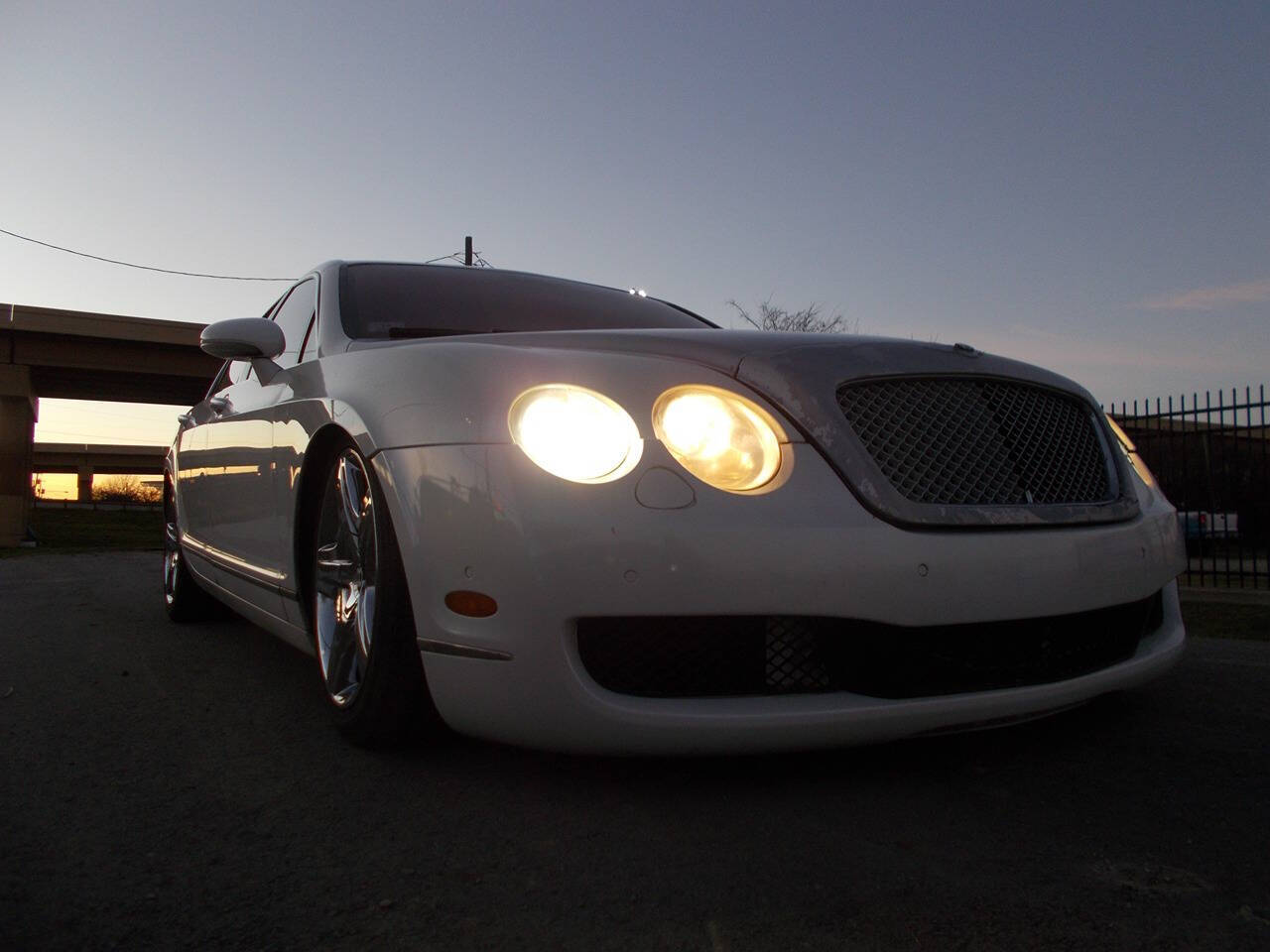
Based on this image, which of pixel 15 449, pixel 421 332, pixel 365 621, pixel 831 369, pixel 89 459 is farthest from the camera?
pixel 89 459

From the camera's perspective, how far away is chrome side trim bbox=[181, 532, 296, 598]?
2.90 meters

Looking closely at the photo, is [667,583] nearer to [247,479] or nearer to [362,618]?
[362,618]

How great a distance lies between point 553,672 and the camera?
1.85 m

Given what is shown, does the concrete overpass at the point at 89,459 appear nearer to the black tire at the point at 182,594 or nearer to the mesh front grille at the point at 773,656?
the black tire at the point at 182,594

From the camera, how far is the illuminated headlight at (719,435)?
1905 millimetres

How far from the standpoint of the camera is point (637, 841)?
1.74 metres

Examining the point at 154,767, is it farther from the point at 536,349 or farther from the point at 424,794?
the point at 536,349

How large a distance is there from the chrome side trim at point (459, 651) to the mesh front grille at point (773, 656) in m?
0.16

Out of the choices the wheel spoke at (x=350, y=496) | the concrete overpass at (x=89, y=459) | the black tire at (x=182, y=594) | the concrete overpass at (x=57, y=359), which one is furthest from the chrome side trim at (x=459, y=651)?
the concrete overpass at (x=89, y=459)

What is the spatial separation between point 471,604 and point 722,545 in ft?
1.67

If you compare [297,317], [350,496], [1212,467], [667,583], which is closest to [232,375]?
[297,317]

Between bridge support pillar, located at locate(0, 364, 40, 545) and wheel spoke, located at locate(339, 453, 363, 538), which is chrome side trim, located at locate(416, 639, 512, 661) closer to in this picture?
wheel spoke, located at locate(339, 453, 363, 538)

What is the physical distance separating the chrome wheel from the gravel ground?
19cm

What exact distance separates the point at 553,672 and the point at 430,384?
70 centimetres
